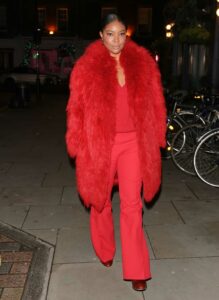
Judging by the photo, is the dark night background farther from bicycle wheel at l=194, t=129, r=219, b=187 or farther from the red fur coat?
the red fur coat

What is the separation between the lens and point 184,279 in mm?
3590

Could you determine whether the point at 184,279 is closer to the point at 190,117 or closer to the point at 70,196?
the point at 70,196

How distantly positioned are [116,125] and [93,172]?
40cm

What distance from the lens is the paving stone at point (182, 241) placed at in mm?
4062

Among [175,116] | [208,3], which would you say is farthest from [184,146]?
[208,3]

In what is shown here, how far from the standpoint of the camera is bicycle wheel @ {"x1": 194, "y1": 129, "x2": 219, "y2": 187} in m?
6.05

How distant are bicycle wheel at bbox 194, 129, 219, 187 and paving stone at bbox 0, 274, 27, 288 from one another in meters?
3.26

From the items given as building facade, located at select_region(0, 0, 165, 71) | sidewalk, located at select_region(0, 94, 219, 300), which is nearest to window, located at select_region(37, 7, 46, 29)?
building facade, located at select_region(0, 0, 165, 71)

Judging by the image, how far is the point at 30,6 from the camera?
3753cm

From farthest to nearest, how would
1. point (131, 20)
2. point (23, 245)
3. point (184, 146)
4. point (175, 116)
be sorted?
point (131, 20), point (175, 116), point (184, 146), point (23, 245)

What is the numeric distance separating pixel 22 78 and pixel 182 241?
1056 inches

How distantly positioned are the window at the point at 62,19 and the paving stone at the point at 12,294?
Result: 36276mm

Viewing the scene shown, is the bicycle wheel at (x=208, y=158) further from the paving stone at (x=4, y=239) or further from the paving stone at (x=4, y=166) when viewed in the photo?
the paving stone at (x=4, y=166)

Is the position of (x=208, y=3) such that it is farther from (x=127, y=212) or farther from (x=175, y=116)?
(x=127, y=212)
